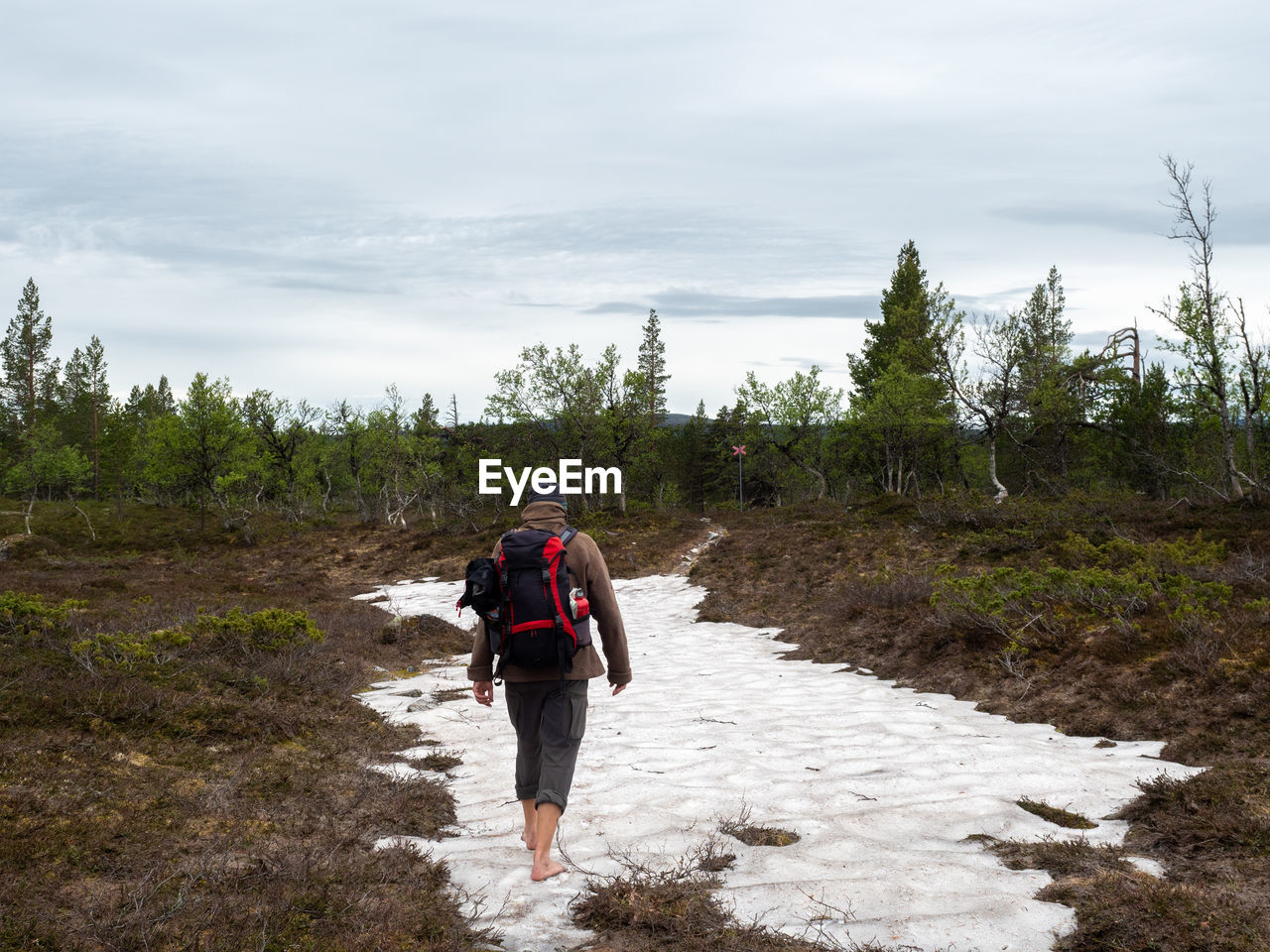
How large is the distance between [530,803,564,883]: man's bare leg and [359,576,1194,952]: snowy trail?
3.9 inches

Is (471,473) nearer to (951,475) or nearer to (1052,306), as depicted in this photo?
(951,475)

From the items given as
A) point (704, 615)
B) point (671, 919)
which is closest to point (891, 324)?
point (704, 615)

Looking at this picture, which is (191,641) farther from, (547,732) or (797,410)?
(797,410)

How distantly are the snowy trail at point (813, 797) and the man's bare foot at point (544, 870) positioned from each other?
62mm

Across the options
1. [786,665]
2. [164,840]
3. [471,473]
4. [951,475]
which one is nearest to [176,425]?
[471,473]

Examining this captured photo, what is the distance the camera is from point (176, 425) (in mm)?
41312

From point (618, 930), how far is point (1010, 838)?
257 cm

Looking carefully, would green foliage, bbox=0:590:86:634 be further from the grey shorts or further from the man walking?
the grey shorts

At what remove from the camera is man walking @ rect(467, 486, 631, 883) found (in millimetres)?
4672

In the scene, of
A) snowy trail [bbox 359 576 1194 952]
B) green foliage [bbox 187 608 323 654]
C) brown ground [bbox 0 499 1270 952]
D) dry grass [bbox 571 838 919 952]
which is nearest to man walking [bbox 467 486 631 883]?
snowy trail [bbox 359 576 1194 952]

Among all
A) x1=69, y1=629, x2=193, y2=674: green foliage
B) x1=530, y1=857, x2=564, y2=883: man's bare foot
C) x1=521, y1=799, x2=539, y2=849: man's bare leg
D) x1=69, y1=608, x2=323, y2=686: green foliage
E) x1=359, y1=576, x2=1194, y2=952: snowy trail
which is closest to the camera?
x1=359, y1=576, x2=1194, y2=952: snowy trail

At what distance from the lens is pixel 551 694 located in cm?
482

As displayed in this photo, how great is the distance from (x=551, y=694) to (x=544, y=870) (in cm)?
95

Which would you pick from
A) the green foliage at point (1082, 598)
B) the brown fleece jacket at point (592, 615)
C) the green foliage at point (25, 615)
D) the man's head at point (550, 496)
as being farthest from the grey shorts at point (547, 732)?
the green foliage at point (1082, 598)
